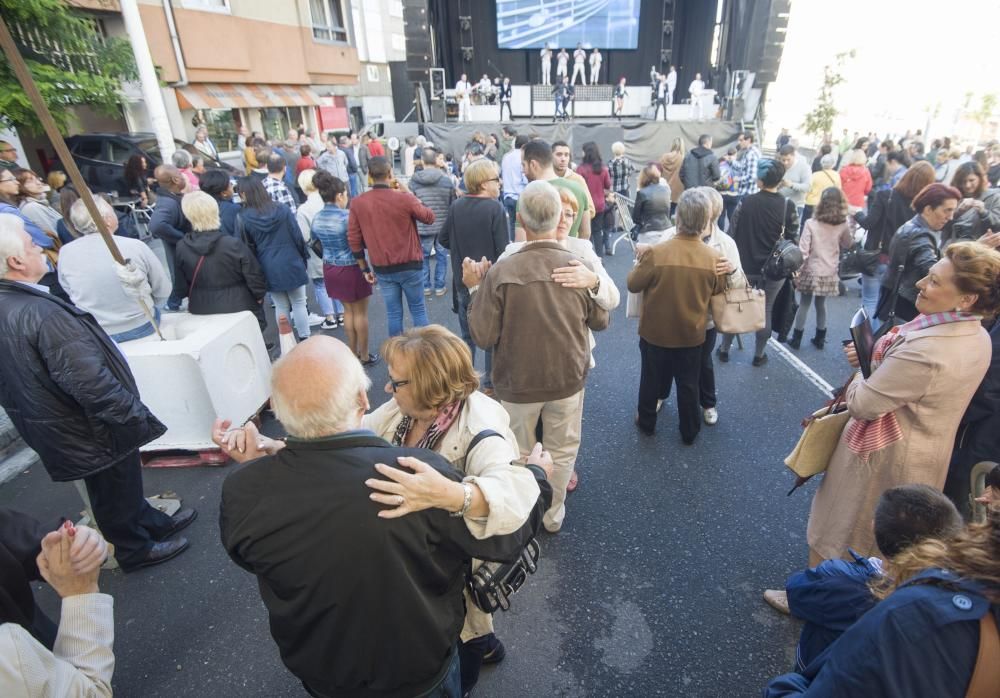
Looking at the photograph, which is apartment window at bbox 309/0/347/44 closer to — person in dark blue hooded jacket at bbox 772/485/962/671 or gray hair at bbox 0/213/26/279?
gray hair at bbox 0/213/26/279

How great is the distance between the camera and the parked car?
1062 centimetres

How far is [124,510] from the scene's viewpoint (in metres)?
2.67

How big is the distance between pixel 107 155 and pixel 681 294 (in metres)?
12.6

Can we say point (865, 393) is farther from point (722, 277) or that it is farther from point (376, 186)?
point (376, 186)

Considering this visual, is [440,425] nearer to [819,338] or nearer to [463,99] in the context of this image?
[819,338]

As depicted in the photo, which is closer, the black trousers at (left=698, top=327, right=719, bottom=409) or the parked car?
the black trousers at (left=698, top=327, right=719, bottom=409)

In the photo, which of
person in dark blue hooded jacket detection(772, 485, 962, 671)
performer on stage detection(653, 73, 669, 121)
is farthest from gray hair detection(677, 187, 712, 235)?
performer on stage detection(653, 73, 669, 121)

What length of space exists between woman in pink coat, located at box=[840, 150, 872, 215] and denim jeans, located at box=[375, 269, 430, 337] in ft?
18.5

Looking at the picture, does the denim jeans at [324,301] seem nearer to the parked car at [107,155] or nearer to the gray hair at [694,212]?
the gray hair at [694,212]

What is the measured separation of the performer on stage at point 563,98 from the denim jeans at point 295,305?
1555cm

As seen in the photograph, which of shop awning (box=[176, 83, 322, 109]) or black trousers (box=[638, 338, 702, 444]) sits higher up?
shop awning (box=[176, 83, 322, 109])

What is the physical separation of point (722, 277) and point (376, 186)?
284 cm

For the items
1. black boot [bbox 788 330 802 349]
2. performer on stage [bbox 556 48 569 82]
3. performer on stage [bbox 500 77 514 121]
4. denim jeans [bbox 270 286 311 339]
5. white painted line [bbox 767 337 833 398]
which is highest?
performer on stage [bbox 556 48 569 82]

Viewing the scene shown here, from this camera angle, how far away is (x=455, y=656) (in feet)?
5.17
